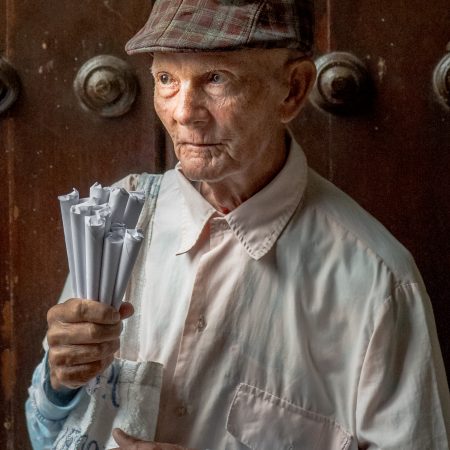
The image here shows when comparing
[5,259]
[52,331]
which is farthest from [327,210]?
[5,259]

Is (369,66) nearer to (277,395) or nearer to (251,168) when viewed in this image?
(251,168)

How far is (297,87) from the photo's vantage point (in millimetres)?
1243

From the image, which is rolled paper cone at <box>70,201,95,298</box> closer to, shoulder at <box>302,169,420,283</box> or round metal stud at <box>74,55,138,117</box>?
shoulder at <box>302,169,420,283</box>

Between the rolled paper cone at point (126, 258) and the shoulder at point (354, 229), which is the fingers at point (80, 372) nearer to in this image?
the rolled paper cone at point (126, 258)

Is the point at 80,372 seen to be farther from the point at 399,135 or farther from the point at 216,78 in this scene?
the point at 399,135

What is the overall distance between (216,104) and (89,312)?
282 millimetres

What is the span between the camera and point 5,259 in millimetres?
1587

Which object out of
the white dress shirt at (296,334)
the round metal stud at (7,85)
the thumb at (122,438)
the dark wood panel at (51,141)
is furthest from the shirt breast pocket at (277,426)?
the round metal stud at (7,85)

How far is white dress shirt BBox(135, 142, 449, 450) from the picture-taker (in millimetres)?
1235

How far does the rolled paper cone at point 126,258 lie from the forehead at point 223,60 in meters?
0.21

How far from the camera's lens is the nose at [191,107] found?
45.9 inches

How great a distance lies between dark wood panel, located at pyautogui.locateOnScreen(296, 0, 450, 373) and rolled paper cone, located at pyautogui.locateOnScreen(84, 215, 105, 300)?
1.73ft

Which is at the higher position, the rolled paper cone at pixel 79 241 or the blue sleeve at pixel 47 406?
the rolled paper cone at pixel 79 241

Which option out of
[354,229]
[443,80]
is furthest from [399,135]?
[354,229]
